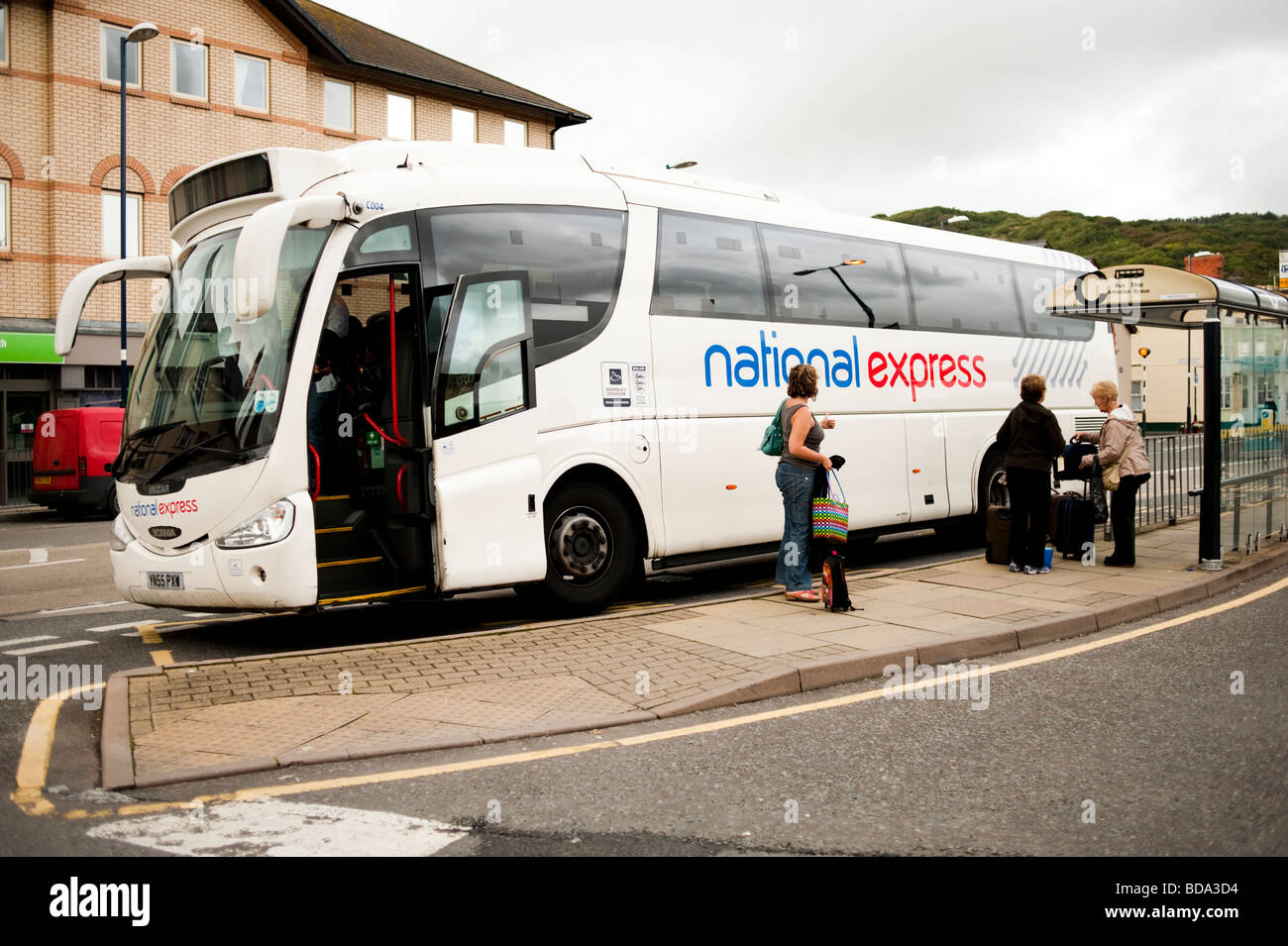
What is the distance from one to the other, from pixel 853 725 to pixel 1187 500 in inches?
459

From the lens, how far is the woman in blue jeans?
8609 mm

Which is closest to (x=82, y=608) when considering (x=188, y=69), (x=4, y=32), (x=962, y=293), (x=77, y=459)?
(x=962, y=293)

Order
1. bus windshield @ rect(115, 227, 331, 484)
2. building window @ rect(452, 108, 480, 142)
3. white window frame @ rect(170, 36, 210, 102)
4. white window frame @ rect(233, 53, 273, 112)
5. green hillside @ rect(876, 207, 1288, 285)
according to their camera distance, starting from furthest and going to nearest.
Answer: green hillside @ rect(876, 207, 1288, 285)
building window @ rect(452, 108, 480, 142)
white window frame @ rect(233, 53, 273, 112)
white window frame @ rect(170, 36, 210, 102)
bus windshield @ rect(115, 227, 331, 484)

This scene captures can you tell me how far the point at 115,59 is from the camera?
86.4 ft

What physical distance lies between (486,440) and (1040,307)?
884 centimetres

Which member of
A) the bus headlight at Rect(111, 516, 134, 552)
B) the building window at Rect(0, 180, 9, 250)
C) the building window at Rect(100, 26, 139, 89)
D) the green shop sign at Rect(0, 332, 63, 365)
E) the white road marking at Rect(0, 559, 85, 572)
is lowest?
the white road marking at Rect(0, 559, 85, 572)

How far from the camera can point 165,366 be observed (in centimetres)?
767

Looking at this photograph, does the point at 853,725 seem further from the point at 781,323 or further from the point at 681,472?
the point at 781,323

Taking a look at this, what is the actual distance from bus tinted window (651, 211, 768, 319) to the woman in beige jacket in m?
3.79

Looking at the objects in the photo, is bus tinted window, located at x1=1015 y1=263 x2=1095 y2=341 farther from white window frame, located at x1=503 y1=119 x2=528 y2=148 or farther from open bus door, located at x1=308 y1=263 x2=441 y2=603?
white window frame, located at x1=503 y1=119 x2=528 y2=148

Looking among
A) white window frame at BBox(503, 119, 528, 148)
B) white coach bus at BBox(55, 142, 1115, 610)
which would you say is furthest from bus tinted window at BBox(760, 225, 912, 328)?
white window frame at BBox(503, 119, 528, 148)

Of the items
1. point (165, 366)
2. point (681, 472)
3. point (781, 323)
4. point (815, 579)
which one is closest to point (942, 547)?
point (815, 579)

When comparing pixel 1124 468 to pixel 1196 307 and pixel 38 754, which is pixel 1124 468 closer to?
pixel 1196 307

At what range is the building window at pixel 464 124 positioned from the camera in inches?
1328
